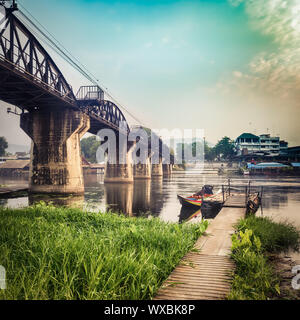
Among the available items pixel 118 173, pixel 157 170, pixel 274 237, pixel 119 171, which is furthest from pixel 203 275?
pixel 157 170

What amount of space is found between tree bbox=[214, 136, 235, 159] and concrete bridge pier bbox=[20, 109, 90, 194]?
12753 centimetres

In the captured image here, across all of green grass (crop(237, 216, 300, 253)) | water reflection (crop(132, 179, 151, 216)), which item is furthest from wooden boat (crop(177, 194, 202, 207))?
green grass (crop(237, 216, 300, 253))

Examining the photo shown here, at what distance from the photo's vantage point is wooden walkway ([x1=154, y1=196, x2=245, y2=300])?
425cm

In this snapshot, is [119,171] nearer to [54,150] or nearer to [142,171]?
[142,171]

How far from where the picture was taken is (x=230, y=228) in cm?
955

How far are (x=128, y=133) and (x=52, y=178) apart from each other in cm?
3945

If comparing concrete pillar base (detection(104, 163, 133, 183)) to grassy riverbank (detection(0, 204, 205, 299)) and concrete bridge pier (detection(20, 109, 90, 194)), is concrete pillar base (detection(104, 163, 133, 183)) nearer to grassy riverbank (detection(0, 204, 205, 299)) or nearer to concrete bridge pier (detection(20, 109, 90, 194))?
concrete bridge pier (detection(20, 109, 90, 194))

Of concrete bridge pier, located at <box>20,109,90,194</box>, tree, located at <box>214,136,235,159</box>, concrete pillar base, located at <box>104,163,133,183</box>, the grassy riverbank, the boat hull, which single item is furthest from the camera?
tree, located at <box>214,136,235,159</box>

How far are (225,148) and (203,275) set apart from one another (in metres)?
157

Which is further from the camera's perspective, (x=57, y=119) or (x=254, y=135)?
(x=254, y=135)

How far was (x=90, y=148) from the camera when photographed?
175 meters

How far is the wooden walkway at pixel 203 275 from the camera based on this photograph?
167 inches
